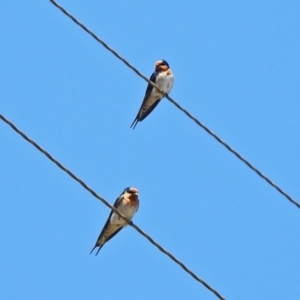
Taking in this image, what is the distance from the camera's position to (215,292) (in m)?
7.11

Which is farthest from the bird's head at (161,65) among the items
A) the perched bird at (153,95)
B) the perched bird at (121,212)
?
the perched bird at (121,212)

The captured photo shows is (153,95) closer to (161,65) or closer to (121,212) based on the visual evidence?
(161,65)

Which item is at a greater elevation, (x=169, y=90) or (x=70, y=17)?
(x=169, y=90)

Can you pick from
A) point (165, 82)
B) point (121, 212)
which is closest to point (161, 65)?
point (165, 82)

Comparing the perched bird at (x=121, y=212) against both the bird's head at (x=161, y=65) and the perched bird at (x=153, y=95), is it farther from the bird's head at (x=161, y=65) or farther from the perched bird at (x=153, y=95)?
the bird's head at (x=161, y=65)

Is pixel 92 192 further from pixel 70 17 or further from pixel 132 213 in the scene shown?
pixel 132 213

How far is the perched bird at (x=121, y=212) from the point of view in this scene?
1319 cm

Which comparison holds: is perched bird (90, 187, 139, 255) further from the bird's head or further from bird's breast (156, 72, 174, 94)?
the bird's head

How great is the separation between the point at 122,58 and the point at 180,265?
1697 millimetres

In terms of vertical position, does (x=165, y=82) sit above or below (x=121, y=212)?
above

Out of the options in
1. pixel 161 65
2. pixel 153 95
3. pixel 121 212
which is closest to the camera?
pixel 121 212

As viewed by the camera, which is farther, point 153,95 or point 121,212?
point 153,95

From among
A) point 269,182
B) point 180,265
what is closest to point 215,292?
point 180,265

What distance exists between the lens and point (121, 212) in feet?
44.0
